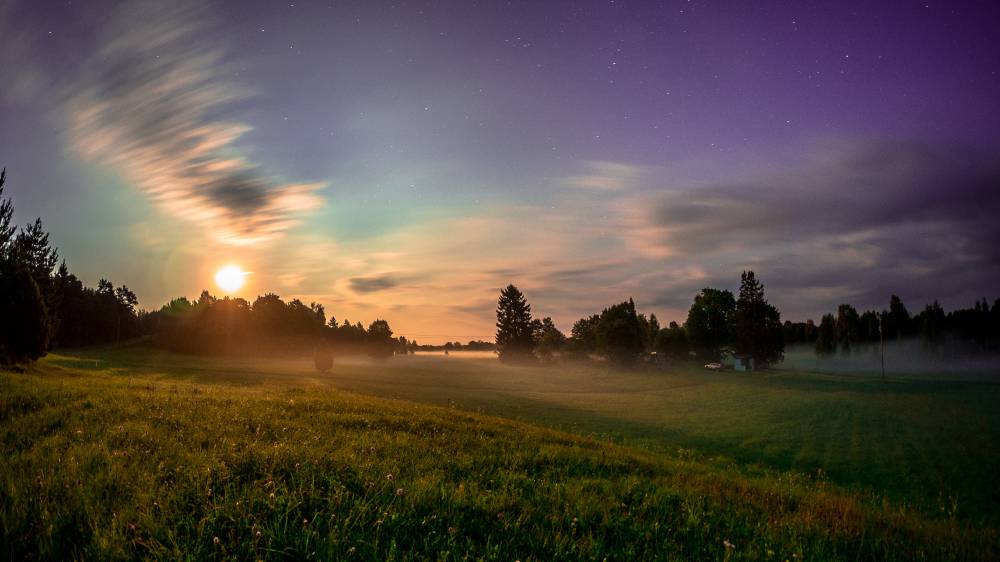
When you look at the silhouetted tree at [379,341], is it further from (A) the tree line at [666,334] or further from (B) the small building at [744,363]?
(B) the small building at [744,363]

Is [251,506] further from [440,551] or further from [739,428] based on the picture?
[739,428]

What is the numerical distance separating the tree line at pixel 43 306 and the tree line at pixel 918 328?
178979 mm

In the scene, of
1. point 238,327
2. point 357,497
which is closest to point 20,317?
point 357,497

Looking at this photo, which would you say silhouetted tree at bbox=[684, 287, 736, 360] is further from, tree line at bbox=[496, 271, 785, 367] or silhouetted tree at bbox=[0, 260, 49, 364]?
silhouetted tree at bbox=[0, 260, 49, 364]

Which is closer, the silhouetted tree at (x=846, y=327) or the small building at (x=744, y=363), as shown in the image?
the small building at (x=744, y=363)

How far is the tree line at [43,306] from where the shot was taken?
3152 cm

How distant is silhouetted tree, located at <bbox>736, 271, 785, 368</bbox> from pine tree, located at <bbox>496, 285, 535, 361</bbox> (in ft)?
180

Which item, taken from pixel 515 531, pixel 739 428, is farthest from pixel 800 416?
pixel 515 531

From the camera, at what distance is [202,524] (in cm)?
419

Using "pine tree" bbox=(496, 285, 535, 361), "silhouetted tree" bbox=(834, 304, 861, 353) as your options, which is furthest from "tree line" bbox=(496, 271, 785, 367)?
"silhouetted tree" bbox=(834, 304, 861, 353)

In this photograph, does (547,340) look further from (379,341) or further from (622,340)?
(379,341)

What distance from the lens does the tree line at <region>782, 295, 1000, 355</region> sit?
144m

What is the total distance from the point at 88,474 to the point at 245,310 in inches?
4795

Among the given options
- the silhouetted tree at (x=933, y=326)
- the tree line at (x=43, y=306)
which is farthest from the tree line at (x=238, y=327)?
the silhouetted tree at (x=933, y=326)
